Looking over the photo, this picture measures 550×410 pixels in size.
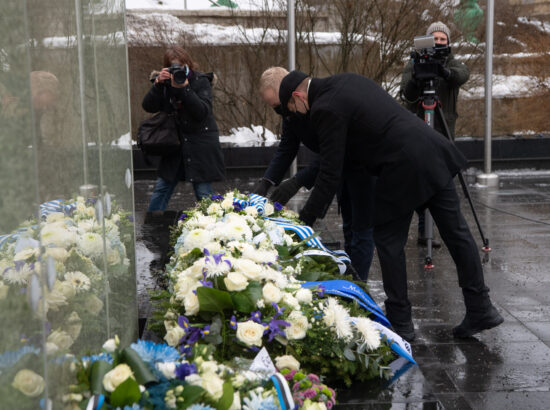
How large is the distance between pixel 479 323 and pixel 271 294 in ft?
6.33

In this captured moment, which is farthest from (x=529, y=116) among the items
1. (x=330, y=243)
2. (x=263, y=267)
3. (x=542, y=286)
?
(x=263, y=267)

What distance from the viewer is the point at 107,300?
7.37 feet

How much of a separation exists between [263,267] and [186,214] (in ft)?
6.69

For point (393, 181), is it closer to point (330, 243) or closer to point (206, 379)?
point (330, 243)

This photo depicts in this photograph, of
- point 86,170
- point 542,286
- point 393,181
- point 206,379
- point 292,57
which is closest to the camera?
point 206,379

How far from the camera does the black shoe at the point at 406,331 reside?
160 inches

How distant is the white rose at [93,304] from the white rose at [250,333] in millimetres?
500

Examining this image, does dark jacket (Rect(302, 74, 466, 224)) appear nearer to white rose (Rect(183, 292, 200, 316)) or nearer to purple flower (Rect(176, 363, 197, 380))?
white rose (Rect(183, 292, 200, 316))

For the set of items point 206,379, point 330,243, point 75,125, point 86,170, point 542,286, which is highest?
point 75,125

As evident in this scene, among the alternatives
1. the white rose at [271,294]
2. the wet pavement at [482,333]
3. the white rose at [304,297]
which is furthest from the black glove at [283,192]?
the white rose at [271,294]

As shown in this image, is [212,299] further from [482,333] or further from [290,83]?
[482,333]

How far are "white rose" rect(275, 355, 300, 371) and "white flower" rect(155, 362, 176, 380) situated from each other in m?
0.55

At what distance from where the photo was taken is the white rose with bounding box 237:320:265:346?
2.37 metres

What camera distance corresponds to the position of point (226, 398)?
1.92m
